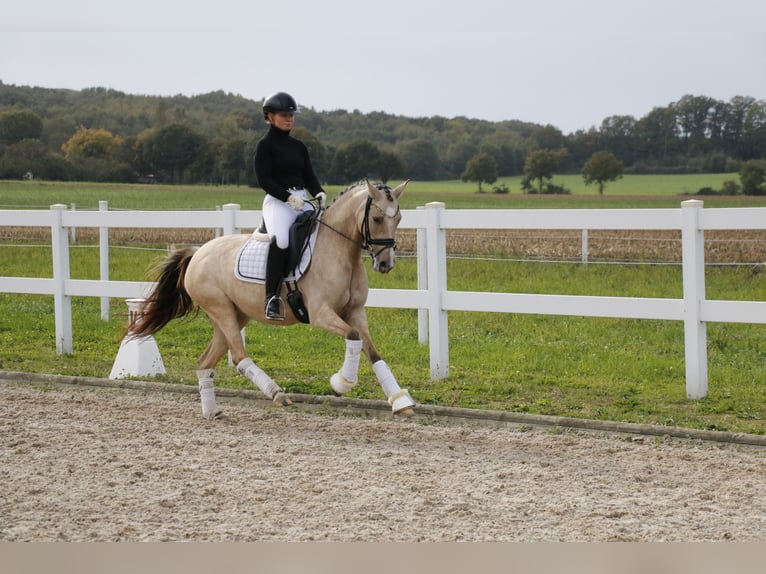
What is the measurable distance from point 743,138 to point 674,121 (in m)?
3.40

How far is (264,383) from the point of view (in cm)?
748

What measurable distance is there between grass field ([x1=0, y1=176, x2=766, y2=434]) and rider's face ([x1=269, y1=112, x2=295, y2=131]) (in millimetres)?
2455

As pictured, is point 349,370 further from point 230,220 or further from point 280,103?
point 230,220

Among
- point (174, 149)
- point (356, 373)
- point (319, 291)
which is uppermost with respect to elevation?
point (174, 149)

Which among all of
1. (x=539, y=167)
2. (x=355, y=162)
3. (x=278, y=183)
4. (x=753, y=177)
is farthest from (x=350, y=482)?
(x=539, y=167)

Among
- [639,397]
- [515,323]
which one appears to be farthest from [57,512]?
[515,323]

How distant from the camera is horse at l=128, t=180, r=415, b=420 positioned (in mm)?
7113

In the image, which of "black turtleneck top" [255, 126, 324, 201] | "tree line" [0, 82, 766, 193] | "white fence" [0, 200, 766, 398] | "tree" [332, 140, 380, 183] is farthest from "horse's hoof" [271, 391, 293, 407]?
"tree line" [0, 82, 766, 193]

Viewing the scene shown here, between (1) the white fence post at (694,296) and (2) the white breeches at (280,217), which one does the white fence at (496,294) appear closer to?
(1) the white fence post at (694,296)

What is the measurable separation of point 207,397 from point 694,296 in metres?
4.08

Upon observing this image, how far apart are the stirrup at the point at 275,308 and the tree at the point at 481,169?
35.9 metres

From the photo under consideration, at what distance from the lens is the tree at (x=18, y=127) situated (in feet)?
131

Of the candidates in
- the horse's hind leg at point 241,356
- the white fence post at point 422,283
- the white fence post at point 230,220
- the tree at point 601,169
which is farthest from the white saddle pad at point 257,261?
the tree at point 601,169

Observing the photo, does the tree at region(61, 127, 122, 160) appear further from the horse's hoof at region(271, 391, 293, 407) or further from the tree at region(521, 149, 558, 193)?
the horse's hoof at region(271, 391, 293, 407)
